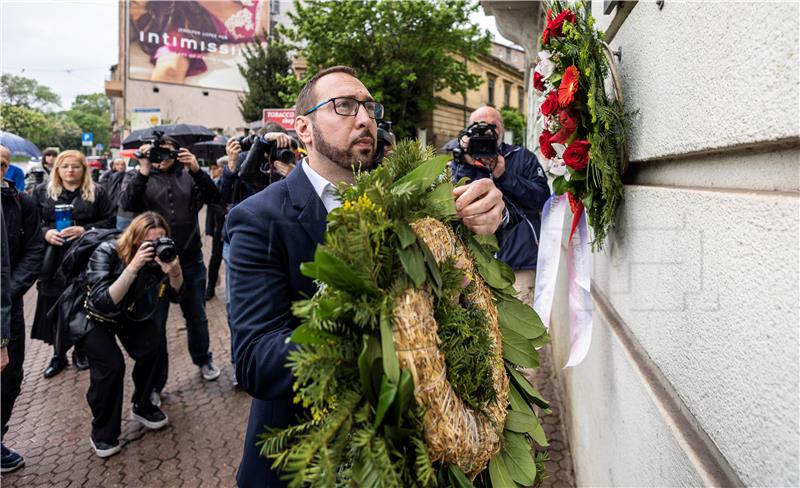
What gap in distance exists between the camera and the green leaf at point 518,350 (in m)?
1.65

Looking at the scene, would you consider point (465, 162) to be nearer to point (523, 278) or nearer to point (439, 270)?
point (523, 278)

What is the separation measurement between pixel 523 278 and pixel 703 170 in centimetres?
280

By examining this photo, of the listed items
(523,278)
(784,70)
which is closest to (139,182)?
→ (523,278)

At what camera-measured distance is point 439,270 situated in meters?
1.36

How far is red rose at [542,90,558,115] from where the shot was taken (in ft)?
7.50

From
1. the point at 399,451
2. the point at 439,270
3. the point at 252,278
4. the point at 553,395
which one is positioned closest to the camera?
the point at 399,451

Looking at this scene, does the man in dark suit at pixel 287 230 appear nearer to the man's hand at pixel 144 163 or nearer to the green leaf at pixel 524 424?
the green leaf at pixel 524 424

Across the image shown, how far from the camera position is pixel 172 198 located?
5.23m

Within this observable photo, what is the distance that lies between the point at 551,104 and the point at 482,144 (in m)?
1.50

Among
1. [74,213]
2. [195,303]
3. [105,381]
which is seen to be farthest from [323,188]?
[74,213]

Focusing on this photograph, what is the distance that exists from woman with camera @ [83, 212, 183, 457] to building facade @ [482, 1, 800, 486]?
3.36 meters

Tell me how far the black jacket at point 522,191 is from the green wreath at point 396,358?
2.50m

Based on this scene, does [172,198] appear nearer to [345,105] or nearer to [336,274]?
[345,105]

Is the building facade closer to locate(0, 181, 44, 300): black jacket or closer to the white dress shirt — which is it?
the white dress shirt
